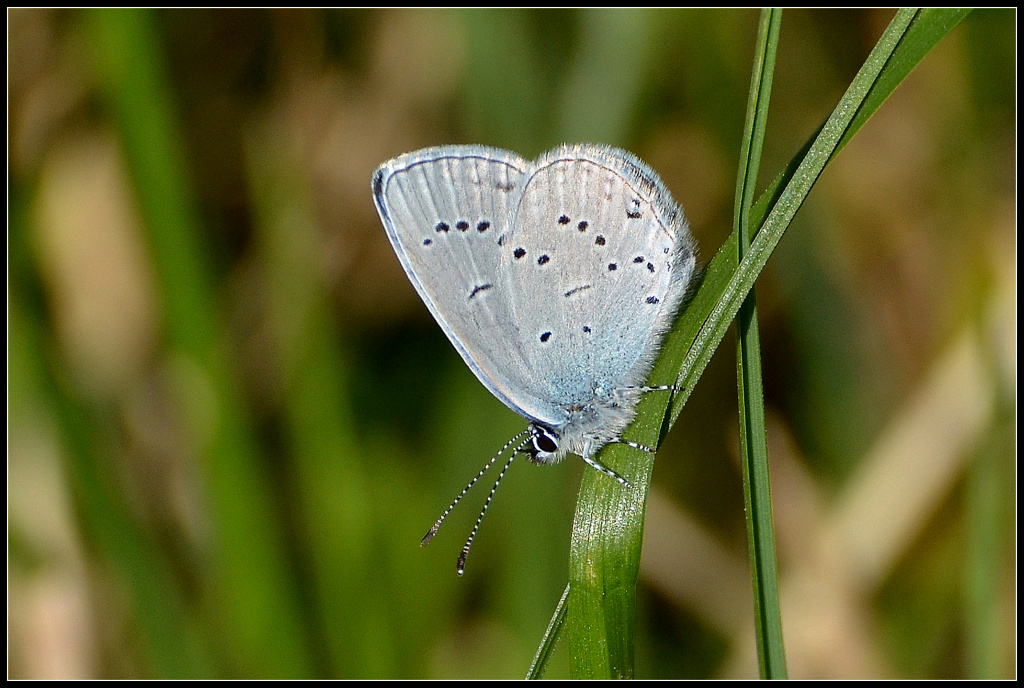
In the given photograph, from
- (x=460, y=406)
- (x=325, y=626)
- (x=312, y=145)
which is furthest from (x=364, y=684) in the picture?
(x=312, y=145)

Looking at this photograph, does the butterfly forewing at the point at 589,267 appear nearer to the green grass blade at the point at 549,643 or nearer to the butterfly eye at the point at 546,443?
the butterfly eye at the point at 546,443

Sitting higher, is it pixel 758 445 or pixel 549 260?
pixel 549 260

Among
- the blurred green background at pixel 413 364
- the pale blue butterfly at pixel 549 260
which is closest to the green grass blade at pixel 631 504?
the pale blue butterfly at pixel 549 260

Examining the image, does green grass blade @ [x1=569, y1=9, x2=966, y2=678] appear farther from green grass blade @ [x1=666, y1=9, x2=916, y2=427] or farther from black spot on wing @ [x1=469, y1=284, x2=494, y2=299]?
black spot on wing @ [x1=469, y1=284, x2=494, y2=299]

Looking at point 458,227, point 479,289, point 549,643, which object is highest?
point 458,227

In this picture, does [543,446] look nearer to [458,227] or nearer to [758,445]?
[458,227]

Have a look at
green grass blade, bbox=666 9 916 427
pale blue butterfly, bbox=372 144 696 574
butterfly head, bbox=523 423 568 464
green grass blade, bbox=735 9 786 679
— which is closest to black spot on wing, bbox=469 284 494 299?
pale blue butterfly, bbox=372 144 696 574

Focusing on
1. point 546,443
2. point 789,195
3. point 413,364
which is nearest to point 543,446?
point 546,443
